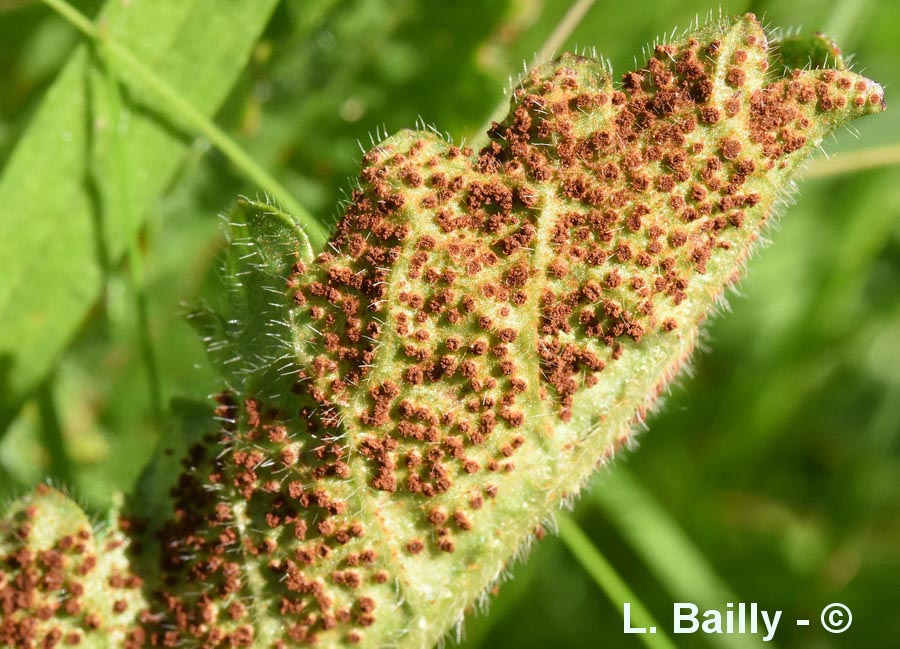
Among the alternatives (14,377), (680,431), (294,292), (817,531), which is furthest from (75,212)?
(817,531)

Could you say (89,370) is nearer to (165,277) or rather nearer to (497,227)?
(165,277)

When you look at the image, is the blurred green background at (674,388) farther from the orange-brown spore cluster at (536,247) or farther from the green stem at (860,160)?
the orange-brown spore cluster at (536,247)

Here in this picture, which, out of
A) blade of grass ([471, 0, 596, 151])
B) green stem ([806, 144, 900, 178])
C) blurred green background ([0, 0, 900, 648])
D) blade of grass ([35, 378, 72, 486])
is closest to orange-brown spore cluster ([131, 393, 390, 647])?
blurred green background ([0, 0, 900, 648])

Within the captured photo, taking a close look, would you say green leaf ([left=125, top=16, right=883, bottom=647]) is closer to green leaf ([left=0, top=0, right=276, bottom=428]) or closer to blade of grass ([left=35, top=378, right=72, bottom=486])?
green leaf ([left=0, top=0, right=276, bottom=428])

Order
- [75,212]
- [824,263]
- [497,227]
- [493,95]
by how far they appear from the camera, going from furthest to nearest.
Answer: [824,263] < [493,95] < [75,212] < [497,227]

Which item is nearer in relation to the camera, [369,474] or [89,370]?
[369,474]

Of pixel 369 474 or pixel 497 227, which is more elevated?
pixel 497 227
